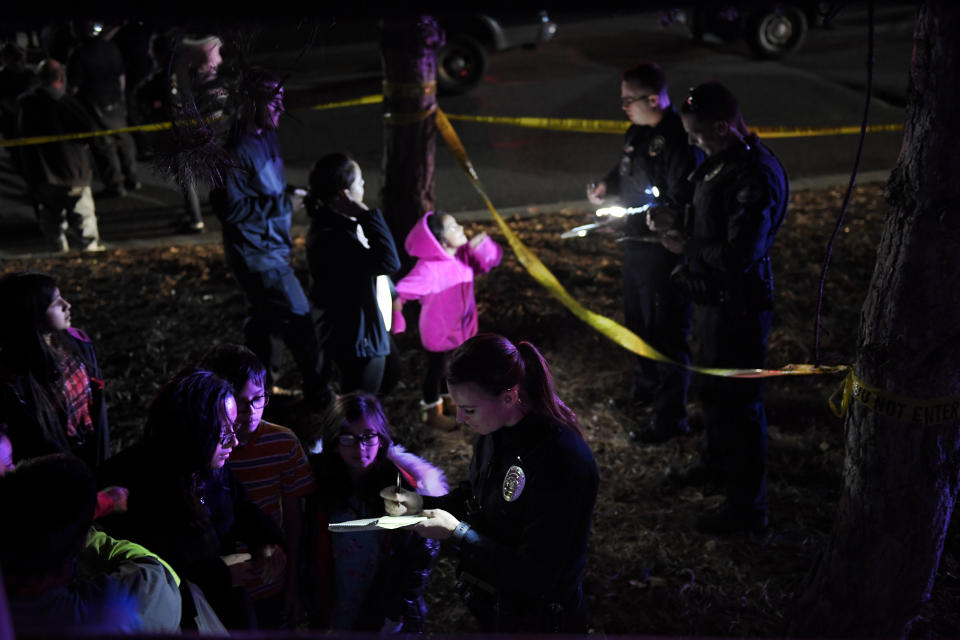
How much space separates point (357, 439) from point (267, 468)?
0.36 m

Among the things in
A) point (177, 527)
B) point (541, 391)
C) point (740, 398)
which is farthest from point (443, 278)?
point (177, 527)

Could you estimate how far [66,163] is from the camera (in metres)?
7.71

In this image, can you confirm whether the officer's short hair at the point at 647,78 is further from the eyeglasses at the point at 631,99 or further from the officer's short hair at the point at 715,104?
the officer's short hair at the point at 715,104

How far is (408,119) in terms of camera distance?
235 inches

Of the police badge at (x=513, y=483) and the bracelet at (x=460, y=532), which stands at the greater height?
the police badge at (x=513, y=483)

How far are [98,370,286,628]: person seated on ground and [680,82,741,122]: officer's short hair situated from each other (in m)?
2.55

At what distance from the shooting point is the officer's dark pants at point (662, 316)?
4.78 m

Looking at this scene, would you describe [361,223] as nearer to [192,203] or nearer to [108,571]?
[108,571]

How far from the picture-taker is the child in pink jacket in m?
4.62

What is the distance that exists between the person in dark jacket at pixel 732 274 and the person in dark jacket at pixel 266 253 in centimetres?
222

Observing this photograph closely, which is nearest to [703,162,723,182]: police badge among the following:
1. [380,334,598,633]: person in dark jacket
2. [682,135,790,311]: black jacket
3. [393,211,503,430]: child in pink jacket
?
[682,135,790,311]: black jacket

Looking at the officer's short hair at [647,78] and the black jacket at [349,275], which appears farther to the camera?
the officer's short hair at [647,78]

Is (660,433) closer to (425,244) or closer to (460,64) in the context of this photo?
(425,244)

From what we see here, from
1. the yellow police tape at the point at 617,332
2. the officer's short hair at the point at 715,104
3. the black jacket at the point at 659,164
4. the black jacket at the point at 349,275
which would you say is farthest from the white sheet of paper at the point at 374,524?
the black jacket at the point at 659,164
